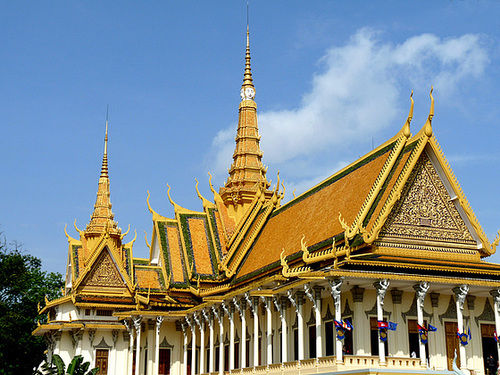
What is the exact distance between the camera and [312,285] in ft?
72.1

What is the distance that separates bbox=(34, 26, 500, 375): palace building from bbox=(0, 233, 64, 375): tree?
286 inches

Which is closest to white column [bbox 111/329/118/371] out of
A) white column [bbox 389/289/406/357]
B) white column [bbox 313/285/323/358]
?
white column [bbox 313/285/323/358]

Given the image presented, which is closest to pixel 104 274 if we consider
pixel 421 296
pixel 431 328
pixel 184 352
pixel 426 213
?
pixel 184 352

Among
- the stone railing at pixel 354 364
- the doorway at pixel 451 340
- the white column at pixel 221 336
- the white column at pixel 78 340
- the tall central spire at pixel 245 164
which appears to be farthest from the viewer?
the tall central spire at pixel 245 164

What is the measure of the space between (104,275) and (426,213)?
1906 centimetres

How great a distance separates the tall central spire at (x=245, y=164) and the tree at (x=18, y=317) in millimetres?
15807

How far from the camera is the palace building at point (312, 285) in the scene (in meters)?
21.8

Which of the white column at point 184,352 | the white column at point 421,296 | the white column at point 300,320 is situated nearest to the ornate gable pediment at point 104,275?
the white column at point 184,352

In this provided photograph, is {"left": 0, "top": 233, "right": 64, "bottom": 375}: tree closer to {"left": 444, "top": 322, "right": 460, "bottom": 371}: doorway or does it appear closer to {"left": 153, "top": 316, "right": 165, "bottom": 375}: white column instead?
{"left": 153, "top": 316, "right": 165, "bottom": 375}: white column

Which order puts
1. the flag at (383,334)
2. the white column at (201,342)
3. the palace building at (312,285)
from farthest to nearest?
the white column at (201,342) < the palace building at (312,285) < the flag at (383,334)

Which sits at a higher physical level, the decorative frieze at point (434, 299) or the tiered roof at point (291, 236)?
the tiered roof at point (291, 236)

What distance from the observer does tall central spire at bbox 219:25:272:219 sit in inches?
1508

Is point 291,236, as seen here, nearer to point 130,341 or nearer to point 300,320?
point 300,320

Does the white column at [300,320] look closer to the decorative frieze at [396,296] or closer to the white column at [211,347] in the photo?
the decorative frieze at [396,296]
